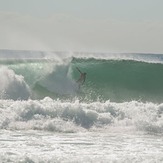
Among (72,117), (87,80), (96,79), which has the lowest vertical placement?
(72,117)

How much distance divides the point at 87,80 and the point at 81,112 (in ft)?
29.7

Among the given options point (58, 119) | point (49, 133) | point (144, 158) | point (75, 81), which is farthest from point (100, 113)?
point (75, 81)

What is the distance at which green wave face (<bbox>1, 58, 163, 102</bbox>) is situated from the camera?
21.2m

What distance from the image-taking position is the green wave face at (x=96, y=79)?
21203 millimetres

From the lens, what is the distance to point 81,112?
48.5 feet

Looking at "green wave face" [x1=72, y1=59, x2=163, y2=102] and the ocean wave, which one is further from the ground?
"green wave face" [x1=72, y1=59, x2=163, y2=102]

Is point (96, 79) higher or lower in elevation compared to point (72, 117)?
higher

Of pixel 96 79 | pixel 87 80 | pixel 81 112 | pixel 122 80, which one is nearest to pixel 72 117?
pixel 81 112

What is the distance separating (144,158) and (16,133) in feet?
13.3

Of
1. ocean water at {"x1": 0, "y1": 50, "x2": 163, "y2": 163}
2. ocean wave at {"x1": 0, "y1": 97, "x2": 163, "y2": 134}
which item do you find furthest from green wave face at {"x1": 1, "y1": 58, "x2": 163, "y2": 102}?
ocean wave at {"x1": 0, "y1": 97, "x2": 163, "y2": 134}

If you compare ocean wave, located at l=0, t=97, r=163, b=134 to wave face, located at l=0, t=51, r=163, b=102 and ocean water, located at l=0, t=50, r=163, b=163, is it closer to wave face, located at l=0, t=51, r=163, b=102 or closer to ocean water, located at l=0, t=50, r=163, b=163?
ocean water, located at l=0, t=50, r=163, b=163

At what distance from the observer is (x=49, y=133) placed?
12.5 m

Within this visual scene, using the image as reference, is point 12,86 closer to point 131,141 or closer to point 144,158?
point 131,141

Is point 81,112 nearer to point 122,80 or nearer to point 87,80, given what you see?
point 87,80
